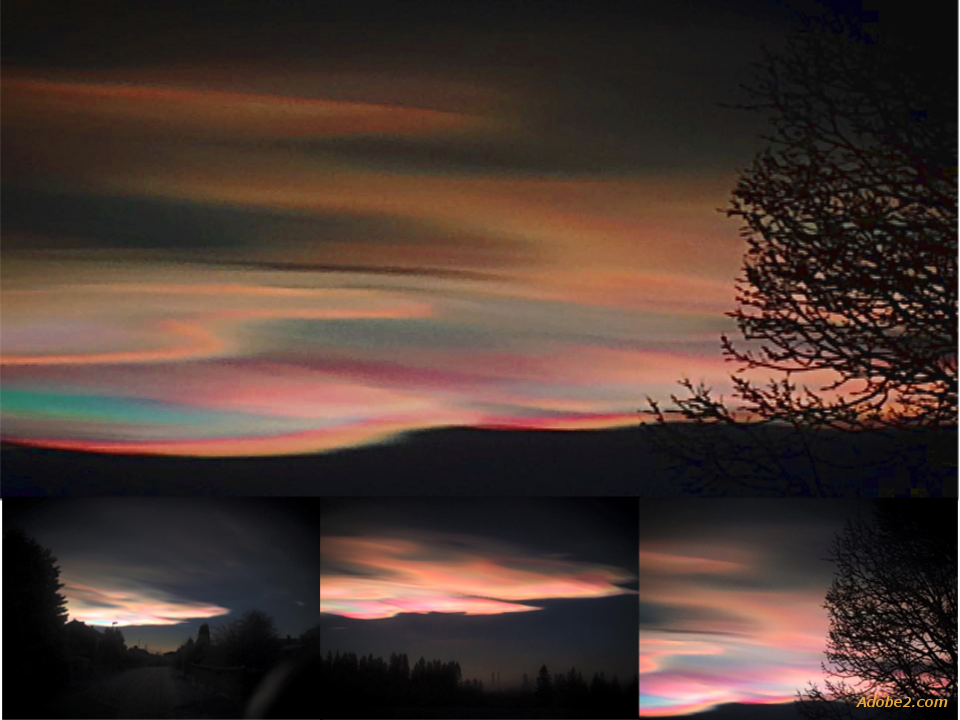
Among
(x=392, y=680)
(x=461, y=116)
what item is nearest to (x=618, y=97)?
(x=461, y=116)

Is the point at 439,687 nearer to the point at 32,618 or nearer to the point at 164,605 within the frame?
the point at 164,605

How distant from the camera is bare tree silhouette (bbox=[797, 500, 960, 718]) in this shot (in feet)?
22.2

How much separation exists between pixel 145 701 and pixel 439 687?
1405mm

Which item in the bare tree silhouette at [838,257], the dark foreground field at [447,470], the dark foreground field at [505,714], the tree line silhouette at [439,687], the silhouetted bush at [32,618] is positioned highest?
the bare tree silhouette at [838,257]

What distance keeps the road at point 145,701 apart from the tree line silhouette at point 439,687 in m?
0.53

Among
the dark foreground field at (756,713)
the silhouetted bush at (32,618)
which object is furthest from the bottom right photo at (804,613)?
the silhouetted bush at (32,618)

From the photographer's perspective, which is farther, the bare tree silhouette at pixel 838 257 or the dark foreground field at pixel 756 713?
the dark foreground field at pixel 756 713

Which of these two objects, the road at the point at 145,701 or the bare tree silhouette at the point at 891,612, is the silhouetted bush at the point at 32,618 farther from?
the bare tree silhouette at the point at 891,612

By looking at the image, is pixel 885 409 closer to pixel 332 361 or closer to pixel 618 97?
pixel 618 97

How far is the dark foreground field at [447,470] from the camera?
Answer: 684 centimetres

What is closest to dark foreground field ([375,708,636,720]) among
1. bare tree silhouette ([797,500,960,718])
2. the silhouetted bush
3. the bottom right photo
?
the bottom right photo

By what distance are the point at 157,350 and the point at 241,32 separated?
62.8 inches

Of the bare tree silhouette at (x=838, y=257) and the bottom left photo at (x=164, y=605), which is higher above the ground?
the bare tree silhouette at (x=838, y=257)

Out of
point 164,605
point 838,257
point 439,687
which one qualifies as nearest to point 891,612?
point 838,257
